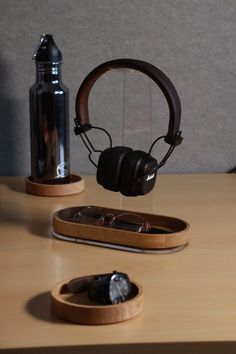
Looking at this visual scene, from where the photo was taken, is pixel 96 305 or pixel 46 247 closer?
pixel 96 305

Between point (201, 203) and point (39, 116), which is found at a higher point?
point (39, 116)

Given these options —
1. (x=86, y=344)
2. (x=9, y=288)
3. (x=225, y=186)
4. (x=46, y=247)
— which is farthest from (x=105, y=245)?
(x=225, y=186)

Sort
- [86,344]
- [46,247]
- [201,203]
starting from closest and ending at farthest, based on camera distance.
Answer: [86,344] → [46,247] → [201,203]

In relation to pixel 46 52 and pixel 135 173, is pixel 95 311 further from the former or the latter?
pixel 46 52

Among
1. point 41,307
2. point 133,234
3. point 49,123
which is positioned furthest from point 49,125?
point 41,307

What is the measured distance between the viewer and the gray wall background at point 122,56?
1305 millimetres

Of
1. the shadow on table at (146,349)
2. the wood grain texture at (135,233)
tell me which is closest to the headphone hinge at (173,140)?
the wood grain texture at (135,233)

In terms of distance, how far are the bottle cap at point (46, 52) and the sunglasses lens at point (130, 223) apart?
323 mm

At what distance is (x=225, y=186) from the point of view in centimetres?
127

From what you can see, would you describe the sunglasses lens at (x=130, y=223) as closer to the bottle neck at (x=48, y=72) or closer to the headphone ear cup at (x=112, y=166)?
the headphone ear cup at (x=112, y=166)

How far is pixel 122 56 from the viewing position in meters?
1.33

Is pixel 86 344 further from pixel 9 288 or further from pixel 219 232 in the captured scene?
pixel 219 232

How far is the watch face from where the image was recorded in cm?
71

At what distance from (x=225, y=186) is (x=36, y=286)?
1.91ft
